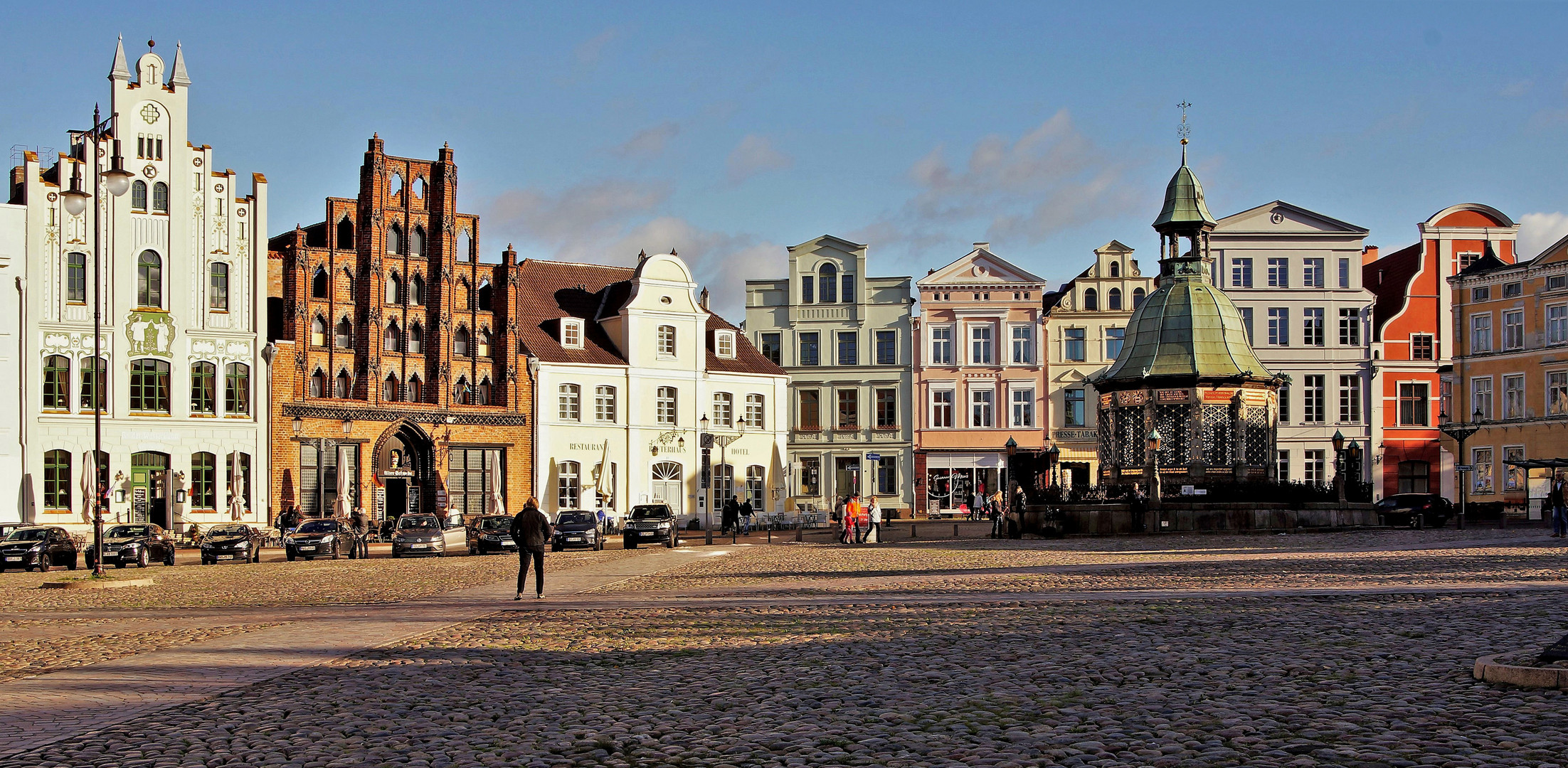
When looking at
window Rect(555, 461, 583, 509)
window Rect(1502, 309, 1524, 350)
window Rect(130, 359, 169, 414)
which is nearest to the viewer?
window Rect(130, 359, 169, 414)

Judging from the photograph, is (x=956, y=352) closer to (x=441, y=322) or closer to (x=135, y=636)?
(x=441, y=322)

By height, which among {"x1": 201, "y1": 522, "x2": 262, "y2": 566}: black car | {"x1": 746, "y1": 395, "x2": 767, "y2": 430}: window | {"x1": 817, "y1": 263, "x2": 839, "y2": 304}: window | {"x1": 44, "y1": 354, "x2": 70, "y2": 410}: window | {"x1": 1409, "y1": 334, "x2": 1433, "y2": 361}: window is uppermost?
{"x1": 817, "y1": 263, "x2": 839, "y2": 304}: window

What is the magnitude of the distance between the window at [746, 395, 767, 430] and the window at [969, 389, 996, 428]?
959 centimetres

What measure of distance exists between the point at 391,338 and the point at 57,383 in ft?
38.8

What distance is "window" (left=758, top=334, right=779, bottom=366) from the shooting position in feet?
237

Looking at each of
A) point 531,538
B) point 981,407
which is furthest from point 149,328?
point 531,538

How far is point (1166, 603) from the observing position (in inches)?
794

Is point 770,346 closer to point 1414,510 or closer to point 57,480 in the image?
point 1414,510

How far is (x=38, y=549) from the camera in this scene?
126ft

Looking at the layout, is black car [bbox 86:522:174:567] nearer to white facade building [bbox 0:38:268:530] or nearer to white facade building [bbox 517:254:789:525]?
white facade building [bbox 0:38:268:530]

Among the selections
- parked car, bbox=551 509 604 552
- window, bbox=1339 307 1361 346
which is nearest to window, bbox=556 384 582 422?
parked car, bbox=551 509 604 552

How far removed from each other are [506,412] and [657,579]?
116 feet

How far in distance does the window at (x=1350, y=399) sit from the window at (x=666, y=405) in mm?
30024

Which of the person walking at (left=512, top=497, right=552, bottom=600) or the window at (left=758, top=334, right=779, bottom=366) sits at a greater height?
the window at (left=758, top=334, right=779, bottom=366)
